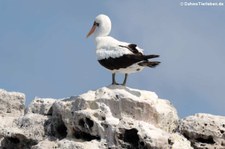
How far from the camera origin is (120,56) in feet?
59.3

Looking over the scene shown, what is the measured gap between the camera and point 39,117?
19.0 m

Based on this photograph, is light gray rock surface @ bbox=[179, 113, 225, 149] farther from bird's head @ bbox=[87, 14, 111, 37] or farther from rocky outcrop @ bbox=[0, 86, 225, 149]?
bird's head @ bbox=[87, 14, 111, 37]

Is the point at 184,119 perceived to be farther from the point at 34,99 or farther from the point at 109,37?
the point at 34,99

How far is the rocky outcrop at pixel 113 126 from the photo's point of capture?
16797 mm

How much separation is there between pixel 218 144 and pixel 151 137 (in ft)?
7.14

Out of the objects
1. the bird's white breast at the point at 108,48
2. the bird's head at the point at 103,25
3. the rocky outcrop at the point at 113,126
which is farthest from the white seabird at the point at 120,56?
the rocky outcrop at the point at 113,126

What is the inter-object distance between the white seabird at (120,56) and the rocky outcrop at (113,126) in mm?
490

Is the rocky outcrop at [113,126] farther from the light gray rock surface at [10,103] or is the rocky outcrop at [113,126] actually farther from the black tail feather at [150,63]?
the light gray rock surface at [10,103]

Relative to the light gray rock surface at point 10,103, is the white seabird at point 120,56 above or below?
above

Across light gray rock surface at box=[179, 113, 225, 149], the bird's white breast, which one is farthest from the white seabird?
light gray rock surface at box=[179, 113, 225, 149]

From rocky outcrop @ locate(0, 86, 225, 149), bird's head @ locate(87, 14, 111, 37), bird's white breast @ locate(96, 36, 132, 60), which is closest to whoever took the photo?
rocky outcrop @ locate(0, 86, 225, 149)

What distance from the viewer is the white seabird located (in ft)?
59.0

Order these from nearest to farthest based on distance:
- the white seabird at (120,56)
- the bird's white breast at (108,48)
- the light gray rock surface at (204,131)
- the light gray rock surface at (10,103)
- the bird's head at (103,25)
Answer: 1. the light gray rock surface at (204,131)
2. the white seabird at (120,56)
3. the bird's white breast at (108,48)
4. the bird's head at (103,25)
5. the light gray rock surface at (10,103)

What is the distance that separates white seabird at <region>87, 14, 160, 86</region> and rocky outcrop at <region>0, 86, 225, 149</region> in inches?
19.3
